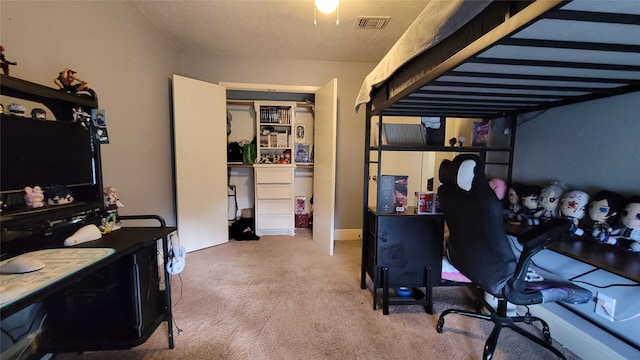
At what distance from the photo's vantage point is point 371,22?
7.96 ft

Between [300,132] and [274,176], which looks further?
[300,132]

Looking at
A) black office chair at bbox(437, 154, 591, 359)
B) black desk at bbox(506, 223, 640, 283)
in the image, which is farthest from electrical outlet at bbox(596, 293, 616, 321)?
black desk at bbox(506, 223, 640, 283)

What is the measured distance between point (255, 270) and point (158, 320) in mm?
1120

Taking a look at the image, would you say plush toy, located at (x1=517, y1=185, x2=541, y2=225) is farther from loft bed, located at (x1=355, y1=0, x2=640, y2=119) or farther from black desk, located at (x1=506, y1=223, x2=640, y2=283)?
loft bed, located at (x1=355, y1=0, x2=640, y2=119)

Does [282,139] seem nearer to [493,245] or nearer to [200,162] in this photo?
[200,162]

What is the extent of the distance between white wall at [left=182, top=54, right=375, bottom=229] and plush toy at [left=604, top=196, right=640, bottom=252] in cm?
248

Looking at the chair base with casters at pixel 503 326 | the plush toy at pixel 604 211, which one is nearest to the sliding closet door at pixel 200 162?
the chair base with casters at pixel 503 326

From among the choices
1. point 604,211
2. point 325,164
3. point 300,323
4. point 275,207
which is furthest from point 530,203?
point 275,207

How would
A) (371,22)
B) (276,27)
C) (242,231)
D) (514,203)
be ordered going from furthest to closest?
(242,231)
(276,27)
(371,22)
(514,203)

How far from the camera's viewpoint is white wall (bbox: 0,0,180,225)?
1391 millimetres

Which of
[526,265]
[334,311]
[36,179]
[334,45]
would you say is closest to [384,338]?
[334,311]

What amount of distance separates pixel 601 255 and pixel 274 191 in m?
3.17

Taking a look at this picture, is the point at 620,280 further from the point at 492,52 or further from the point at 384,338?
the point at 492,52

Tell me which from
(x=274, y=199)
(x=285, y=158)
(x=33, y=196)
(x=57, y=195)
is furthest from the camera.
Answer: (x=285, y=158)
